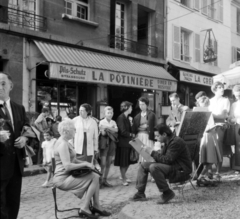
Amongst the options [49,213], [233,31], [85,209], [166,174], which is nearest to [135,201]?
[166,174]

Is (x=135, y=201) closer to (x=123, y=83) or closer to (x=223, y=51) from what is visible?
(x=123, y=83)

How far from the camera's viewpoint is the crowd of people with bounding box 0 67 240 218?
3703mm

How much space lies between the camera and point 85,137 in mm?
6684

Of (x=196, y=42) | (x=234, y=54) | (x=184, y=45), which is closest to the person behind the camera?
(x=184, y=45)

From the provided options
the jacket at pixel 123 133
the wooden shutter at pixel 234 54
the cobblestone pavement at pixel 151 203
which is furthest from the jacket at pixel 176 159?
the wooden shutter at pixel 234 54

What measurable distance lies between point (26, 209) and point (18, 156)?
6.59ft

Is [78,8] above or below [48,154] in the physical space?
above

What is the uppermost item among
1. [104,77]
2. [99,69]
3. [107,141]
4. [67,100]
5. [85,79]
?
[99,69]

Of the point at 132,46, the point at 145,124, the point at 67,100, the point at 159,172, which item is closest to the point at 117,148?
the point at 145,124

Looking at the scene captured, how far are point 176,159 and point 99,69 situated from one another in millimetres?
7341

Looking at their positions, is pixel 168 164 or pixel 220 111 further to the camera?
pixel 220 111

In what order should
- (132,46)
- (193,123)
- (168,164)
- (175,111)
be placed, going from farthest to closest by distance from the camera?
(132,46) < (175,111) < (193,123) < (168,164)

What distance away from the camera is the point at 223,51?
2166 centimetres

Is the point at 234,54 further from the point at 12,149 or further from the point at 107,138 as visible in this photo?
the point at 12,149
